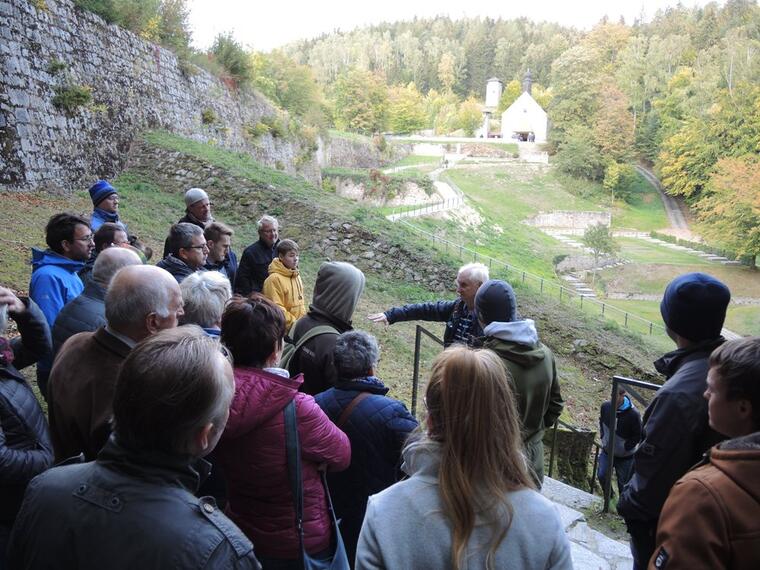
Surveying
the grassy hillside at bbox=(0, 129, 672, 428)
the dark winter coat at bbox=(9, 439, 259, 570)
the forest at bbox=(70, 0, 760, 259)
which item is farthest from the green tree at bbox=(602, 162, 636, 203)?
the dark winter coat at bbox=(9, 439, 259, 570)

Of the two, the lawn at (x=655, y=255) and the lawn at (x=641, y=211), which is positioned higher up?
the lawn at (x=641, y=211)

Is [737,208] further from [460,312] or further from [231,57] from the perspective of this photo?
[460,312]

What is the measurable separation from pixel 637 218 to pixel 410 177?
75.8ft

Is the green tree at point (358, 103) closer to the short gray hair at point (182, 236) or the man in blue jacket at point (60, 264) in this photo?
the short gray hair at point (182, 236)

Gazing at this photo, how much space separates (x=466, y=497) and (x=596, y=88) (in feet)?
225

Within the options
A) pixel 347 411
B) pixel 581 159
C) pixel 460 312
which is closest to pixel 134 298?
pixel 347 411

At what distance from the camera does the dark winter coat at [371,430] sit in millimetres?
2346

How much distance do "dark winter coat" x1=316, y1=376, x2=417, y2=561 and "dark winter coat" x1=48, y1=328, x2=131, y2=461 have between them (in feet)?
2.76

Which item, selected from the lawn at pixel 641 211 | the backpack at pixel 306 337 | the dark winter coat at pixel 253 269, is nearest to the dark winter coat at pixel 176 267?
the backpack at pixel 306 337

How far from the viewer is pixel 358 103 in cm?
5803

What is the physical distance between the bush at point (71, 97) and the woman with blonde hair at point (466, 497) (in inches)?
514

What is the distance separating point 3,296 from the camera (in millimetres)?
2389

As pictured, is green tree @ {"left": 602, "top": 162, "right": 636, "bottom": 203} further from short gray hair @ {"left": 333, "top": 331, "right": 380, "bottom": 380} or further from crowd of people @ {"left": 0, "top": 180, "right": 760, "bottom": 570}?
short gray hair @ {"left": 333, "top": 331, "right": 380, "bottom": 380}

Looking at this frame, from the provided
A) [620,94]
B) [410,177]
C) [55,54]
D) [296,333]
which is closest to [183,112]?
[55,54]
